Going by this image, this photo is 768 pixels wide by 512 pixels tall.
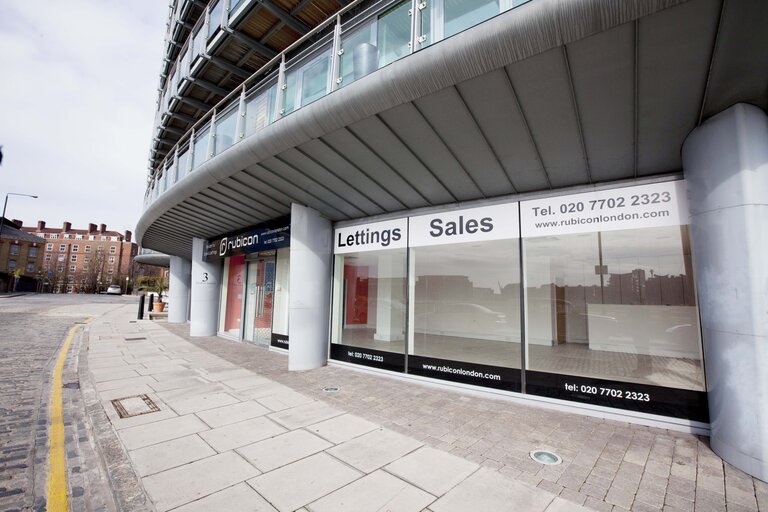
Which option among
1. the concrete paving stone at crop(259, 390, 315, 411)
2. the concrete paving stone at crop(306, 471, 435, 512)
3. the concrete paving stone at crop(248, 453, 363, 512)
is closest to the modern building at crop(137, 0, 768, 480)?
the concrete paving stone at crop(259, 390, 315, 411)

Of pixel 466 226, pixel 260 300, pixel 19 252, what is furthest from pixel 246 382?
pixel 19 252

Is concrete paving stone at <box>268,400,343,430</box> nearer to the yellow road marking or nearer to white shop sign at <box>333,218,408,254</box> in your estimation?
the yellow road marking

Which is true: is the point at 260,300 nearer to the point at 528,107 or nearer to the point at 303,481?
the point at 303,481

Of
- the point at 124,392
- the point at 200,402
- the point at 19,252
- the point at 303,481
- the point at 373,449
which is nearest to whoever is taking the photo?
the point at 303,481

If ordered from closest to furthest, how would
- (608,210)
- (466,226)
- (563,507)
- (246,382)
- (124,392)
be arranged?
(563,507) < (608,210) < (124,392) < (466,226) < (246,382)

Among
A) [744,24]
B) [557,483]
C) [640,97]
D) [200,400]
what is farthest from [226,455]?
[744,24]

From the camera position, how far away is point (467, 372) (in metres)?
6.14

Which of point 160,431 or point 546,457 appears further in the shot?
point 160,431

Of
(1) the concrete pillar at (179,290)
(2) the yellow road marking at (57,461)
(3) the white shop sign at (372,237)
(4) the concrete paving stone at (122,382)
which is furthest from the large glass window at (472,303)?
(1) the concrete pillar at (179,290)

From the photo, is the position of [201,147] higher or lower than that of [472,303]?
higher

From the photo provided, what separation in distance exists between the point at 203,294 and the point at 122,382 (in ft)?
24.4

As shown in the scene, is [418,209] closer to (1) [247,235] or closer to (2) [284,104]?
(2) [284,104]

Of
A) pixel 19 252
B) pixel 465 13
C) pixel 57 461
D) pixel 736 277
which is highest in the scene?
pixel 19 252

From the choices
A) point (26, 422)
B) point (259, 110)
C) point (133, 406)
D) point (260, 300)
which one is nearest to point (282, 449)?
point (133, 406)
